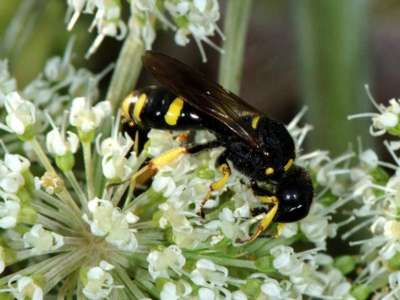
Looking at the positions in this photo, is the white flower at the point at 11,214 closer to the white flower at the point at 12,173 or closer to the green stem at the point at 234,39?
the white flower at the point at 12,173

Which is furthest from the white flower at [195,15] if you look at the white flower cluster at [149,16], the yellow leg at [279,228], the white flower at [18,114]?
the yellow leg at [279,228]

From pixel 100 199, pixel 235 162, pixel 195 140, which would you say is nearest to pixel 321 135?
pixel 195 140

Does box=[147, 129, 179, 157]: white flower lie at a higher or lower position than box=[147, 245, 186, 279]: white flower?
higher

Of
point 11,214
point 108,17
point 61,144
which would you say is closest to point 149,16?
point 108,17

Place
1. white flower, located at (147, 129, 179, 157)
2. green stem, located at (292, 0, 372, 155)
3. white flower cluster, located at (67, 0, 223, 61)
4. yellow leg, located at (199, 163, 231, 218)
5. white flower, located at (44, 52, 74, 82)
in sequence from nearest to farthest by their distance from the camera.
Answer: yellow leg, located at (199, 163, 231, 218) → white flower, located at (147, 129, 179, 157) → white flower cluster, located at (67, 0, 223, 61) → white flower, located at (44, 52, 74, 82) → green stem, located at (292, 0, 372, 155)

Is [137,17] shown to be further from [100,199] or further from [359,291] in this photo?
[359,291]

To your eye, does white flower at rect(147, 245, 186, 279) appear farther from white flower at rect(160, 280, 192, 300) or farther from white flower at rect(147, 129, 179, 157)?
white flower at rect(147, 129, 179, 157)

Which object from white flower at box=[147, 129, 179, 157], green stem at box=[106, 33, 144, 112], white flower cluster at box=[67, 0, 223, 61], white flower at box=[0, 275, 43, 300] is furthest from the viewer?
green stem at box=[106, 33, 144, 112]

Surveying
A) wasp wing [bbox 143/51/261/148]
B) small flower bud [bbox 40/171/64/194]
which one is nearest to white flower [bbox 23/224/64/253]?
small flower bud [bbox 40/171/64/194]
